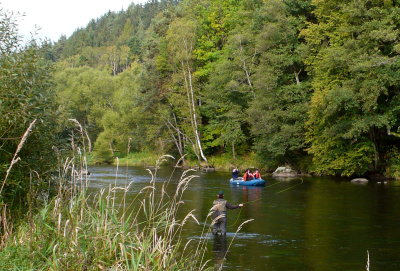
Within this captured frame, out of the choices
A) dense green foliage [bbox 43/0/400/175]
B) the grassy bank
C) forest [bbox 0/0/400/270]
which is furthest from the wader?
the grassy bank

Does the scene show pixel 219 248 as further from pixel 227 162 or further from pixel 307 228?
pixel 227 162

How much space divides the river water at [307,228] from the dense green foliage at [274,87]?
207 inches

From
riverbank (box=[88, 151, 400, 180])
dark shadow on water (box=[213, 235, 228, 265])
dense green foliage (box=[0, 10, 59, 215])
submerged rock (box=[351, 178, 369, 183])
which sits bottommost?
dark shadow on water (box=[213, 235, 228, 265])

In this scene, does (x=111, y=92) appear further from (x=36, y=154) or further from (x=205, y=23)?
(x=36, y=154)

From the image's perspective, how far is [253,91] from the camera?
38906 millimetres

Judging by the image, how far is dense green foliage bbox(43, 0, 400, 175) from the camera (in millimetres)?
28562

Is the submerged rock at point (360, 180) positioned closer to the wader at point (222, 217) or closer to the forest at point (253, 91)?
the forest at point (253, 91)

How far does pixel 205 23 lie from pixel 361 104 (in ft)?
80.6

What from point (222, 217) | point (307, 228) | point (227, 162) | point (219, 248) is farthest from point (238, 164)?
point (219, 248)

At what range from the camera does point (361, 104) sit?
95.9 ft

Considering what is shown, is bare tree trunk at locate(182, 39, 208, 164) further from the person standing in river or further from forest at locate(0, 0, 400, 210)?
the person standing in river

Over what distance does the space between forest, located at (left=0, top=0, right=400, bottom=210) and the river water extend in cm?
367

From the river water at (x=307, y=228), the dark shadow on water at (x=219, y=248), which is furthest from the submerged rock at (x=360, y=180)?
the dark shadow on water at (x=219, y=248)

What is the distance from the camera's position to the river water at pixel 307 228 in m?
11.1
